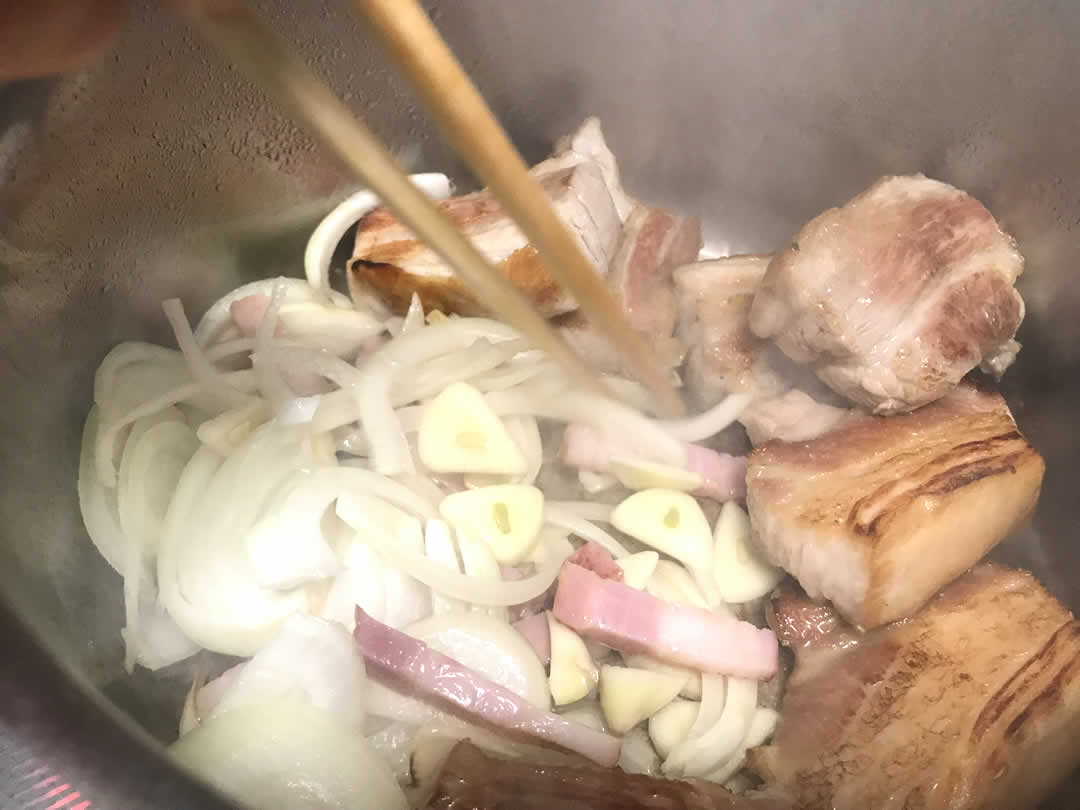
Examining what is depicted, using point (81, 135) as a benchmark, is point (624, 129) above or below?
below

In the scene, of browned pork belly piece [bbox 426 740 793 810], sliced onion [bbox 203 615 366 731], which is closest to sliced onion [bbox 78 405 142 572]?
sliced onion [bbox 203 615 366 731]

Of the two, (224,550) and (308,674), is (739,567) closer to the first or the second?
(308,674)

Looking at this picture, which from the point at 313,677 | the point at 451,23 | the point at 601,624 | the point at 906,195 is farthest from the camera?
the point at 451,23

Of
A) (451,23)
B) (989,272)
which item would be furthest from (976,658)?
(451,23)

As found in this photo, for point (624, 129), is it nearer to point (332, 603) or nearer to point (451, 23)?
point (451, 23)

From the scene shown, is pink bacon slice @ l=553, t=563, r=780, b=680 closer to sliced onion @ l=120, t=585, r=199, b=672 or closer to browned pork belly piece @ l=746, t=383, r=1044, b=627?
browned pork belly piece @ l=746, t=383, r=1044, b=627

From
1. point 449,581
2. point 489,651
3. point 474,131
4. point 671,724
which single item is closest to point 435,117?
point 474,131
